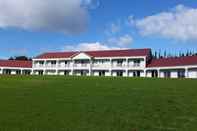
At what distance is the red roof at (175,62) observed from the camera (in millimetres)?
74244

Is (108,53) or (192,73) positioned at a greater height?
(108,53)

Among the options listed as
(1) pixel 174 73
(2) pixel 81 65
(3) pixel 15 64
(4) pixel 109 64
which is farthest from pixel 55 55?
(1) pixel 174 73

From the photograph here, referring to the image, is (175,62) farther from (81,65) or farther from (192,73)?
(81,65)

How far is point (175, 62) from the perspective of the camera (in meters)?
77.8

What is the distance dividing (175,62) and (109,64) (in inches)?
662

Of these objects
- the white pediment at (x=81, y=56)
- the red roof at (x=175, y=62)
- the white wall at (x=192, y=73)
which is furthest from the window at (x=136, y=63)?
the white wall at (x=192, y=73)

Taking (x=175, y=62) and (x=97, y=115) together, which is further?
(x=175, y=62)

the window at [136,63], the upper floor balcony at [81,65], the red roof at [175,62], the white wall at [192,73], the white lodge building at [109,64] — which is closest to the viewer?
the white wall at [192,73]

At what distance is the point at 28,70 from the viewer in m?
104

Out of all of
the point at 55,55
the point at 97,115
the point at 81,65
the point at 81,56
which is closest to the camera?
the point at 97,115

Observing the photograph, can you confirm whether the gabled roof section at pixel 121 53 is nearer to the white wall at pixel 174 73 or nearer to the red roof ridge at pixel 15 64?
the white wall at pixel 174 73

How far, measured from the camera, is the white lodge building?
76625 millimetres

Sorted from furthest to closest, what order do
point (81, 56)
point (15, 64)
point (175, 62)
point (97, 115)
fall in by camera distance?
point (15, 64)
point (81, 56)
point (175, 62)
point (97, 115)

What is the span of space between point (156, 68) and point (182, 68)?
6483 mm
